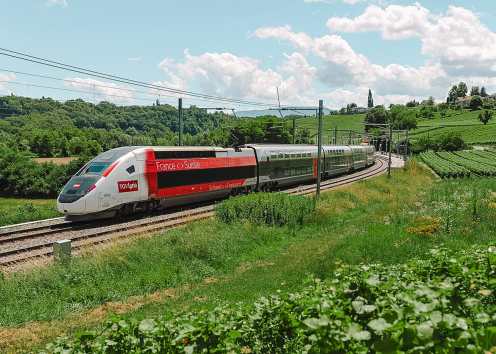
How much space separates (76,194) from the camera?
22.2m

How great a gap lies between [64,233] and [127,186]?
3841 mm

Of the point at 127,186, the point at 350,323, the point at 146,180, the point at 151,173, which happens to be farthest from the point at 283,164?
the point at 350,323

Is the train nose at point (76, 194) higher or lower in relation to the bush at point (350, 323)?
lower

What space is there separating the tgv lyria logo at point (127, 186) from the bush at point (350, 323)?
18116 mm

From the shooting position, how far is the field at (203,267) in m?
11.6

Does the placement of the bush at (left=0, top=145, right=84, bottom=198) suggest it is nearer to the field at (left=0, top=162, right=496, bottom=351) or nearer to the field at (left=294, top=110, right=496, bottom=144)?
the field at (left=0, top=162, right=496, bottom=351)

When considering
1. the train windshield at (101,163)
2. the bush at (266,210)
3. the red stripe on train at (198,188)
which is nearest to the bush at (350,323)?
the bush at (266,210)

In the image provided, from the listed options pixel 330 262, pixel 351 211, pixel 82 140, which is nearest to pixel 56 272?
pixel 330 262

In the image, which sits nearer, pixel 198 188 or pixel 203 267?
pixel 203 267

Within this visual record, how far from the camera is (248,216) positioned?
914 inches

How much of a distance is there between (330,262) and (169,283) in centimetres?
515

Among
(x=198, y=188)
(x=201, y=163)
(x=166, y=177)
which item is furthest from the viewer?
(x=201, y=163)

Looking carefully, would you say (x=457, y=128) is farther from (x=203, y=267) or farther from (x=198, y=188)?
(x=203, y=267)

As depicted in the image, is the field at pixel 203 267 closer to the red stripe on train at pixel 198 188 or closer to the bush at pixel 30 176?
the red stripe on train at pixel 198 188
